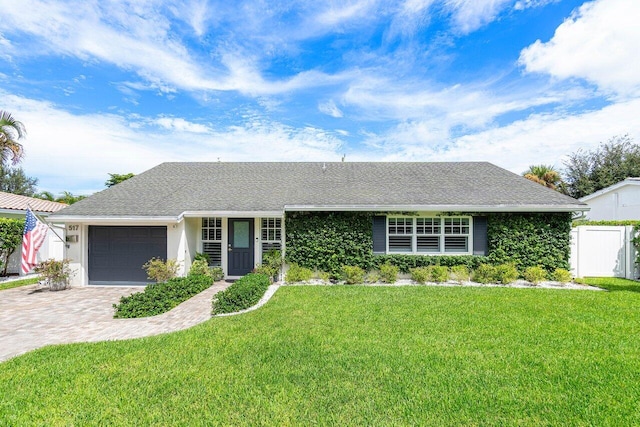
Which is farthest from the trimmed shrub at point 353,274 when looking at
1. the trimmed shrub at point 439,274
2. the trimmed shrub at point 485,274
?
the trimmed shrub at point 485,274

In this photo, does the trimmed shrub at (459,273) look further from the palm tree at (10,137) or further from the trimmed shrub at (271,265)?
the palm tree at (10,137)

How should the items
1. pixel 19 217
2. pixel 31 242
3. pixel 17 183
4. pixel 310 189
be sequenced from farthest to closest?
pixel 17 183 < pixel 19 217 < pixel 310 189 < pixel 31 242

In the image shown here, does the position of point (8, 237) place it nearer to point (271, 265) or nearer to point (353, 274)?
point (271, 265)

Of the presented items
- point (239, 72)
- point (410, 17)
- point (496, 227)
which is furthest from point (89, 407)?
point (410, 17)

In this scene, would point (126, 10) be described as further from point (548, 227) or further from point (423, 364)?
point (548, 227)

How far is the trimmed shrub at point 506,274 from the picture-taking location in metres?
11.0

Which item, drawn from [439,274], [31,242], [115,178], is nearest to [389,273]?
[439,274]

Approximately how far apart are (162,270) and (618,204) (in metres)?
24.8

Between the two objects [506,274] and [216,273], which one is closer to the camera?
[506,274]

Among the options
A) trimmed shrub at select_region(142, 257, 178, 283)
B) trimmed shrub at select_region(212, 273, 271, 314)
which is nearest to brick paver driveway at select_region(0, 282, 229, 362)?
trimmed shrub at select_region(212, 273, 271, 314)

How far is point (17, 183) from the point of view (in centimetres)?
3684

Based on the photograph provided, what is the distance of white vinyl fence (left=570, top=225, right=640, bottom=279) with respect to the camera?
12.1 m

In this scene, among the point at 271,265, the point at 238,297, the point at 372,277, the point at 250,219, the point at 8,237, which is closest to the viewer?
the point at 238,297

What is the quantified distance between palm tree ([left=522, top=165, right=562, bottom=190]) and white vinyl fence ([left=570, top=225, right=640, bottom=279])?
15.5m
